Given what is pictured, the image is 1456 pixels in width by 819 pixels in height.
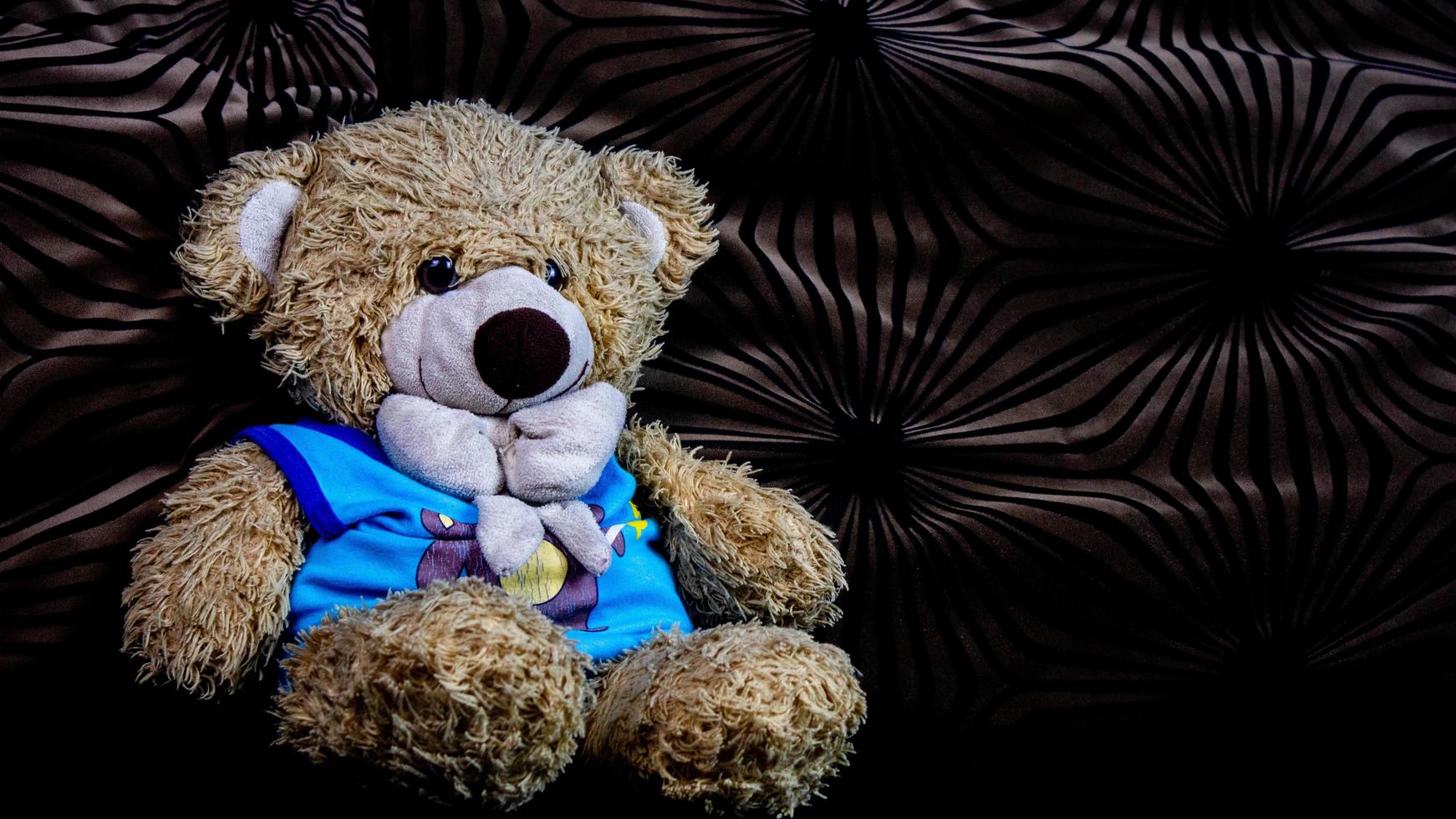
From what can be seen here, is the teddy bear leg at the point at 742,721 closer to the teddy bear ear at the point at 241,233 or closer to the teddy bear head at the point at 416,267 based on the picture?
the teddy bear head at the point at 416,267

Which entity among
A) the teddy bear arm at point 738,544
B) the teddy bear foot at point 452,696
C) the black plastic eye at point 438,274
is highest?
the black plastic eye at point 438,274

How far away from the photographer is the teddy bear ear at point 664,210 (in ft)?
2.56

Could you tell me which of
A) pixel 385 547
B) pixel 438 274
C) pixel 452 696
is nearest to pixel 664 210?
pixel 438 274

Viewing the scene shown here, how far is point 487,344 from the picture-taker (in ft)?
2.03

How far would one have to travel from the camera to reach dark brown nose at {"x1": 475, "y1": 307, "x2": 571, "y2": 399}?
62cm

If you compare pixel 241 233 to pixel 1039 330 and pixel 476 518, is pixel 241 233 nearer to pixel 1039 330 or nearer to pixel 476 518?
pixel 476 518

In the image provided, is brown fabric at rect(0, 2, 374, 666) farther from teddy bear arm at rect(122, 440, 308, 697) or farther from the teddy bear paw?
the teddy bear paw

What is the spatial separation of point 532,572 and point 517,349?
0.14 m

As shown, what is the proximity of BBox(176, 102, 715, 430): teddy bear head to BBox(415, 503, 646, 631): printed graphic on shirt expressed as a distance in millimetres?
80

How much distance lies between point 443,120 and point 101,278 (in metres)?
0.25

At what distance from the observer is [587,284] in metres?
0.71

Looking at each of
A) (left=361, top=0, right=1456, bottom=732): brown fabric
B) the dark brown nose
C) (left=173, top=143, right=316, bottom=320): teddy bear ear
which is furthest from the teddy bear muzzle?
(left=361, top=0, right=1456, bottom=732): brown fabric

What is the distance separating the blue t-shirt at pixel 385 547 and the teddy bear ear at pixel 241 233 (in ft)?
A: 0.30

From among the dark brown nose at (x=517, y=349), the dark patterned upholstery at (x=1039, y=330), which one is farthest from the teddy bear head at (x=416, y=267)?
the dark patterned upholstery at (x=1039, y=330)
